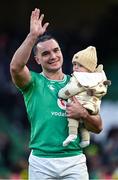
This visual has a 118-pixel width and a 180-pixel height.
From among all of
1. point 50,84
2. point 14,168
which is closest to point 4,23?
point 14,168

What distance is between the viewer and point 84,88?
6133 millimetres

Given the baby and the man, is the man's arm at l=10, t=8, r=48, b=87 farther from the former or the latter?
the baby

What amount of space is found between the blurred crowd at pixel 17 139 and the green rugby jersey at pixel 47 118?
14.6ft

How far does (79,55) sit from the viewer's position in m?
6.26

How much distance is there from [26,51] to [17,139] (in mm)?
5344

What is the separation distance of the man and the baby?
0.16 ft

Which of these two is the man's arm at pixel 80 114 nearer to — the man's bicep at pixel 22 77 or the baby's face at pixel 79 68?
the baby's face at pixel 79 68

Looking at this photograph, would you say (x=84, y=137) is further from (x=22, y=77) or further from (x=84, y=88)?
(x=22, y=77)

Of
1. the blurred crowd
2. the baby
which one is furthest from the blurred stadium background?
the baby

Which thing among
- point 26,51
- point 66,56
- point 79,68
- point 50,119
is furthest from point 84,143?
point 66,56

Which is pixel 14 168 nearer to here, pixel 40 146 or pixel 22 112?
pixel 22 112

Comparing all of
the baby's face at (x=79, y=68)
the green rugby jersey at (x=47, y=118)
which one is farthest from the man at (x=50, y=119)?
the baby's face at (x=79, y=68)

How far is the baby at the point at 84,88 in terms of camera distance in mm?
6121

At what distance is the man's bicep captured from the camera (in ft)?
20.2
